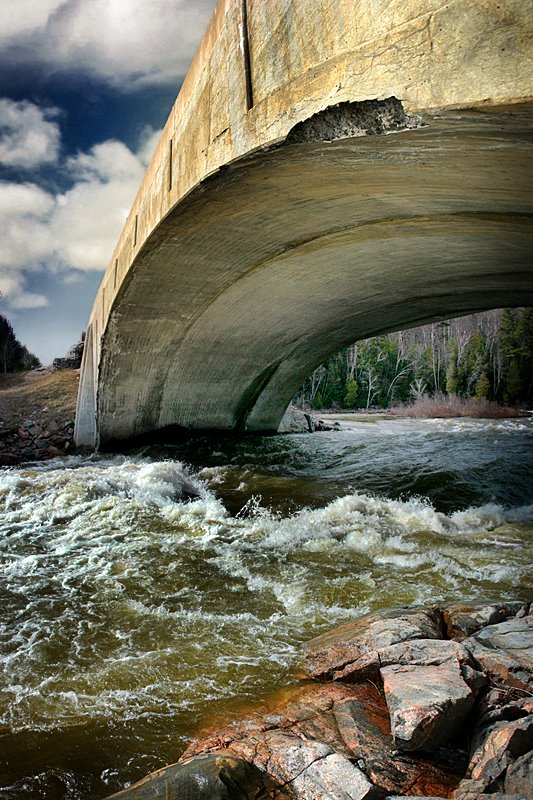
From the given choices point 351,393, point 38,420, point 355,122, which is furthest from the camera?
point 351,393

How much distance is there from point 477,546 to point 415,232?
Answer: 12.8 ft

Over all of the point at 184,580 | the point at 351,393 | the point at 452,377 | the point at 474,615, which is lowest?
the point at 184,580

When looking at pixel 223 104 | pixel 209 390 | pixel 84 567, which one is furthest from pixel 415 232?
pixel 209 390

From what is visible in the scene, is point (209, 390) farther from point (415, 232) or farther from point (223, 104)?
point (223, 104)

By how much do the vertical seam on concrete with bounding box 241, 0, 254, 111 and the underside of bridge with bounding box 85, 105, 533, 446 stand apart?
399 millimetres

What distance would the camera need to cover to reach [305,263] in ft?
24.5

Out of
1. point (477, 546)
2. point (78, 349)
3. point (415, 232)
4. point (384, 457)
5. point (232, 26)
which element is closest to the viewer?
point (232, 26)

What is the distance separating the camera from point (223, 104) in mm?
4090

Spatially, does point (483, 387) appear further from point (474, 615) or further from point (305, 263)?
point (474, 615)

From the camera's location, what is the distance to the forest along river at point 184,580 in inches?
103

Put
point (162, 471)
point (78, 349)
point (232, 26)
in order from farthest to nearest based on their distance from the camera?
point (78, 349), point (162, 471), point (232, 26)

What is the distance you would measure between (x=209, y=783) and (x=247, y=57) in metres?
4.61

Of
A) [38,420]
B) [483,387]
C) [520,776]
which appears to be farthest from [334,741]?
[483,387]

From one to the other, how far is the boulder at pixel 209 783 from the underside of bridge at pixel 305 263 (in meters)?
3.26
